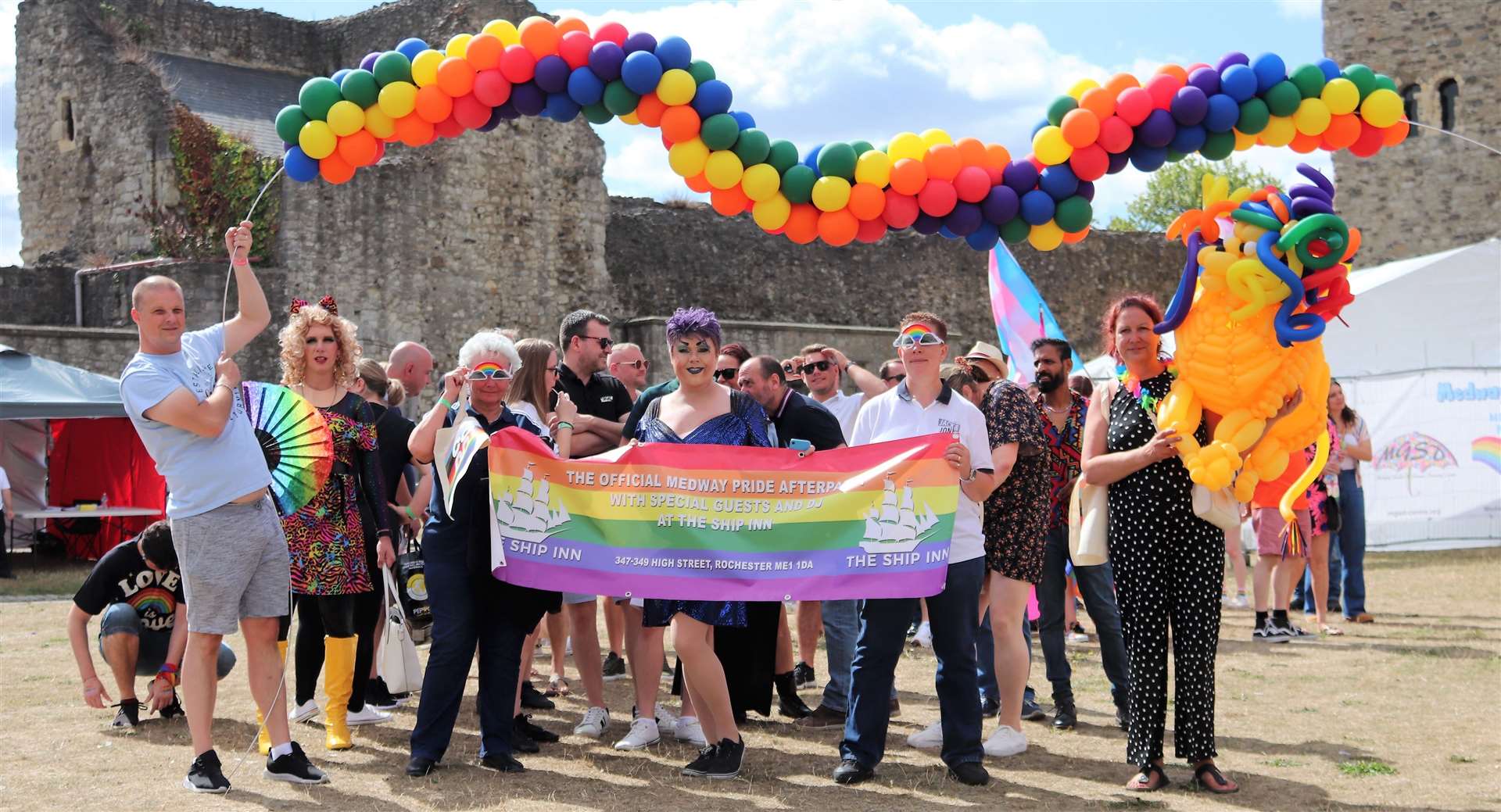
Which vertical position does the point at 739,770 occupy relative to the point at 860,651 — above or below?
below

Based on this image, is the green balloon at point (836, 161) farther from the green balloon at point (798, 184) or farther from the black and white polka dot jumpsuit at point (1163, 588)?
the black and white polka dot jumpsuit at point (1163, 588)

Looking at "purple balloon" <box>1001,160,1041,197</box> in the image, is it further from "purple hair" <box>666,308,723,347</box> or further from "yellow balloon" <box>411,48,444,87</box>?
"yellow balloon" <box>411,48,444,87</box>

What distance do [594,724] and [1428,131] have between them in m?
28.4

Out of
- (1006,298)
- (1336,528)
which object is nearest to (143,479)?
(1006,298)

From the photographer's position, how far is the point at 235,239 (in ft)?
18.2

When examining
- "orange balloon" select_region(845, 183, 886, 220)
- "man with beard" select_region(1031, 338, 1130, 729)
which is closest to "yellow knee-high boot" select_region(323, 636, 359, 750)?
"orange balloon" select_region(845, 183, 886, 220)

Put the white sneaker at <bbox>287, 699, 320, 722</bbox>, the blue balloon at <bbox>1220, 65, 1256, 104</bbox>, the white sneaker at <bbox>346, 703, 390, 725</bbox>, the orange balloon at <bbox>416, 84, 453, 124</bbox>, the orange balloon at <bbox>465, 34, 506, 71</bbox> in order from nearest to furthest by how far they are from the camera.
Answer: the blue balloon at <bbox>1220, 65, 1256, 104</bbox>, the orange balloon at <bbox>465, 34, 506, 71</bbox>, the orange balloon at <bbox>416, 84, 453, 124</bbox>, the white sneaker at <bbox>287, 699, 320, 722</bbox>, the white sneaker at <bbox>346, 703, 390, 725</bbox>

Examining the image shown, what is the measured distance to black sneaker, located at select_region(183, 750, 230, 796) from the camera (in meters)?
5.32

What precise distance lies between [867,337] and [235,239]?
56.7 ft

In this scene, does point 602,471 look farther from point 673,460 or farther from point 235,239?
point 235,239

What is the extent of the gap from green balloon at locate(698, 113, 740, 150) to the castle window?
28.2m

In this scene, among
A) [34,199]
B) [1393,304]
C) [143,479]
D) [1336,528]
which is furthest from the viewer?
[34,199]

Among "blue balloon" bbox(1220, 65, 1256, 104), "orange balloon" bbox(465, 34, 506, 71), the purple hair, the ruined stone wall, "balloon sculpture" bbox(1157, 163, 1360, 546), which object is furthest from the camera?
the ruined stone wall

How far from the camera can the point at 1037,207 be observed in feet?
19.5
